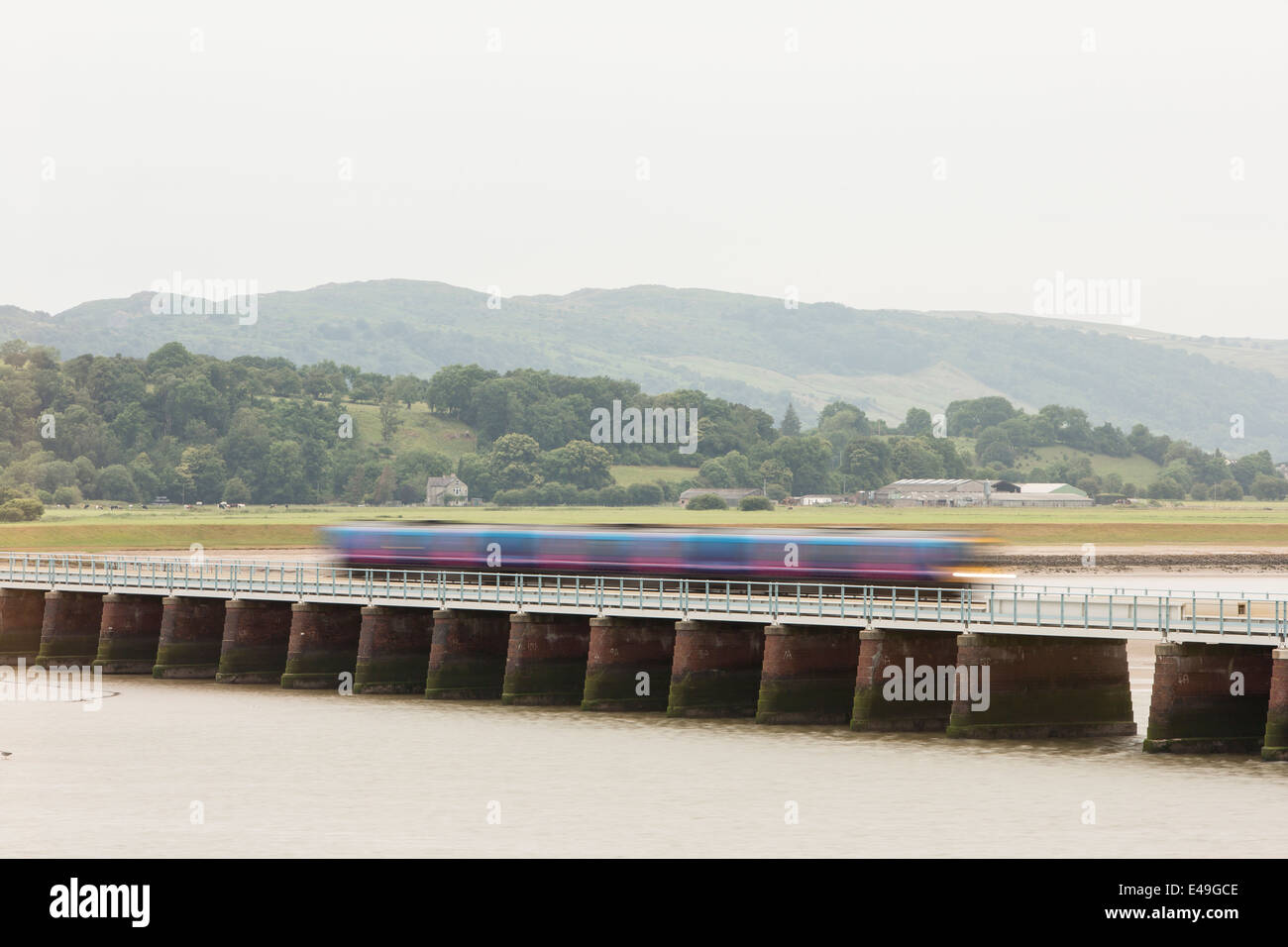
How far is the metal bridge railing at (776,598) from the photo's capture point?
46750 mm

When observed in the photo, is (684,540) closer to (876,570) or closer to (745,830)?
(876,570)

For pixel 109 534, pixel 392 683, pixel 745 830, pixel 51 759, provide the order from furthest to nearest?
pixel 109 534, pixel 392 683, pixel 51 759, pixel 745 830

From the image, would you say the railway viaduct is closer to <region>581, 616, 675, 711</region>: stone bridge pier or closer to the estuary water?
<region>581, 616, 675, 711</region>: stone bridge pier

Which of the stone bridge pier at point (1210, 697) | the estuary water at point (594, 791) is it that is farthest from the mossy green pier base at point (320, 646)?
the stone bridge pier at point (1210, 697)

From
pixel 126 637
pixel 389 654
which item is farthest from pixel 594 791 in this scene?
pixel 126 637

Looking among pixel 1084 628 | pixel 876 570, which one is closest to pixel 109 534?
pixel 876 570

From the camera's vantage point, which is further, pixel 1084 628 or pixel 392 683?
pixel 392 683

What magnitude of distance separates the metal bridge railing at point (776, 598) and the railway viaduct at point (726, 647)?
11 centimetres

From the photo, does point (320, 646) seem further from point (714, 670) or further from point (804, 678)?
point (804, 678)

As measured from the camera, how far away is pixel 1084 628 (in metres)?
47.7

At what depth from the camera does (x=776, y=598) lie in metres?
53.4

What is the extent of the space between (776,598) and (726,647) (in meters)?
2.58

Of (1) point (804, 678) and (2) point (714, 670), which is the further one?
(2) point (714, 670)
